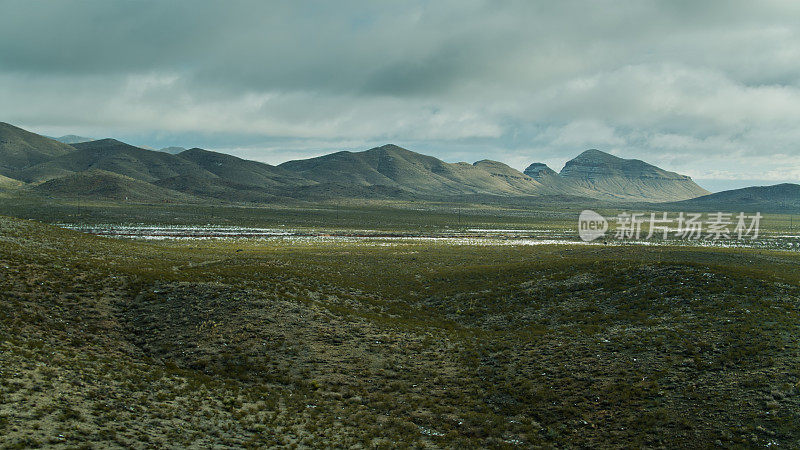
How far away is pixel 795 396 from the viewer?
16.4 meters

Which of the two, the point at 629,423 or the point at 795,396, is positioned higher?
the point at 795,396

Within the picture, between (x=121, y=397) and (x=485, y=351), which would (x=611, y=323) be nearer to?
(x=485, y=351)

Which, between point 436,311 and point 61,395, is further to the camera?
point 436,311

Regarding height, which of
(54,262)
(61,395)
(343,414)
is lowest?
(343,414)

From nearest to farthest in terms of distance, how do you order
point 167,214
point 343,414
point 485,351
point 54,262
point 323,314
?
point 343,414
point 485,351
point 323,314
point 54,262
point 167,214

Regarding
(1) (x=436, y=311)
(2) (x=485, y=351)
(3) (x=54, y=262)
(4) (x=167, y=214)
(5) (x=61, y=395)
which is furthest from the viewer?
(4) (x=167, y=214)

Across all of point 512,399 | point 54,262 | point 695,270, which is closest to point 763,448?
point 512,399

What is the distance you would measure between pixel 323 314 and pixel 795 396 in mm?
23390

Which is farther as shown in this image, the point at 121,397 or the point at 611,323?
the point at 611,323

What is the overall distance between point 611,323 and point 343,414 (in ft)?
58.4

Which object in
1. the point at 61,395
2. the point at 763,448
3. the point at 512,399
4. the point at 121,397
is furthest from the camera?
the point at 512,399

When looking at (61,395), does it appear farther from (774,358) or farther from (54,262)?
(774,358)

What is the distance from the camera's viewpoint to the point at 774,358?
19.3 meters

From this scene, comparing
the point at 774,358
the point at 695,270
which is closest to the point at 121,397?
the point at 774,358
